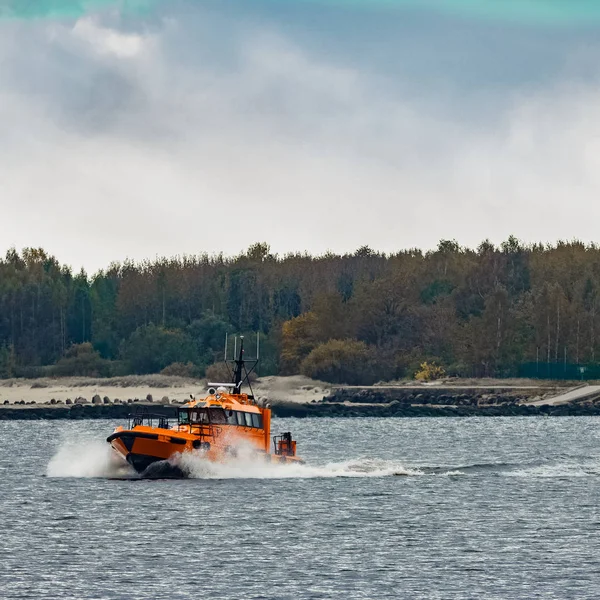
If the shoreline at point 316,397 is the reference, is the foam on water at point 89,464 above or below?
below

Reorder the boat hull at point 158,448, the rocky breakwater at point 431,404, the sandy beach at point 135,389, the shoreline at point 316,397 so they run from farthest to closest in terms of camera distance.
Answer: 1. the sandy beach at point 135,389
2. the rocky breakwater at point 431,404
3. the shoreline at point 316,397
4. the boat hull at point 158,448

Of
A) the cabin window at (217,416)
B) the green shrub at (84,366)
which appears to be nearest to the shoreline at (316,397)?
the green shrub at (84,366)

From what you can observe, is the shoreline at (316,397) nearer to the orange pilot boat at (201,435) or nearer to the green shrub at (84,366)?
the green shrub at (84,366)

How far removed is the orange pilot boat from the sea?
0.70 meters

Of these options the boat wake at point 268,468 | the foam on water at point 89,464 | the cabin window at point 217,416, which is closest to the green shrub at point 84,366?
the boat wake at point 268,468

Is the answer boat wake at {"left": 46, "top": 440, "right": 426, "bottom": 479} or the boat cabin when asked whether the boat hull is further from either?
the boat cabin

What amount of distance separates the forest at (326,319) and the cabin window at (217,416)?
101549 millimetres

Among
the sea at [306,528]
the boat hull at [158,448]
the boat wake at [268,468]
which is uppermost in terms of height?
the boat hull at [158,448]

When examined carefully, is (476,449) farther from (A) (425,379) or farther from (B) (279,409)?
(A) (425,379)

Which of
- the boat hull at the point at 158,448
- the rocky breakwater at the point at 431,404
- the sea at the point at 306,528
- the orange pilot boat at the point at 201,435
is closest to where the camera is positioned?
the sea at the point at 306,528

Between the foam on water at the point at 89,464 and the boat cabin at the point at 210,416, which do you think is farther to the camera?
the foam on water at the point at 89,464

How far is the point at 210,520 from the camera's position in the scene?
4950 centimetres

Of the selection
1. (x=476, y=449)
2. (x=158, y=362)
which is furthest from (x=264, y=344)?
(x=476, y=449)

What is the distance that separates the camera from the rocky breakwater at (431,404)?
5664 inches
